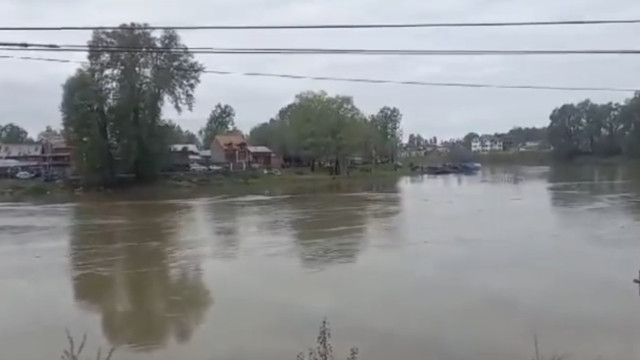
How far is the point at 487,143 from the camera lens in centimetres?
15788

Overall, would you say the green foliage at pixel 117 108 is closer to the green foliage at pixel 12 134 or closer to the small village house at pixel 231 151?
the small village house at pixel 231 151

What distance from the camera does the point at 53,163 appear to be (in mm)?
73750

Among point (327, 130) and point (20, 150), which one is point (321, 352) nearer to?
point (327, 130)

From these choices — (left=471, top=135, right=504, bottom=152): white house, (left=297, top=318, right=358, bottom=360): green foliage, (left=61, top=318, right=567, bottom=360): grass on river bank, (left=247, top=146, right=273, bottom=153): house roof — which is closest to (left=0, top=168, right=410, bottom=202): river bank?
(left=247, top=146, right=273, bottom=153): house roof

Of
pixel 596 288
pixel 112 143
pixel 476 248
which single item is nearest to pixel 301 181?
pixel 112 143

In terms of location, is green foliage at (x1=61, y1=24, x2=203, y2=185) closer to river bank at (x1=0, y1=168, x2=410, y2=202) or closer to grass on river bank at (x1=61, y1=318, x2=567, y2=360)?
river bank at (x1=0, y1=168, x2=410, y2=202)

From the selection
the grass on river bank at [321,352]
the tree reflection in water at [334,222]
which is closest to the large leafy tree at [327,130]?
the tree reflection in water at [334,222]

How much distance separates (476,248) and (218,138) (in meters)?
69.8

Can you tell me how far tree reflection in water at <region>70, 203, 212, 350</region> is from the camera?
1095cm

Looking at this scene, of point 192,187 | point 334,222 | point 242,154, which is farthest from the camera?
point 242,154

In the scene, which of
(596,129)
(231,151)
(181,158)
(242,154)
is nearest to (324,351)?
(181,158)

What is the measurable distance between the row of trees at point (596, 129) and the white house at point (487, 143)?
4058cm

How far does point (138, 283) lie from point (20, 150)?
74.8m

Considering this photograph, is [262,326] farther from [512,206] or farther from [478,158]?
[478,158]
